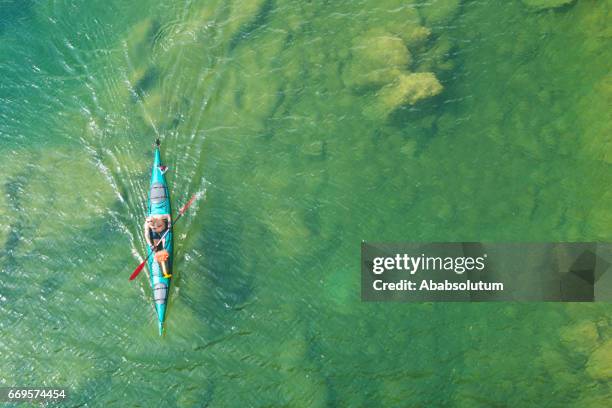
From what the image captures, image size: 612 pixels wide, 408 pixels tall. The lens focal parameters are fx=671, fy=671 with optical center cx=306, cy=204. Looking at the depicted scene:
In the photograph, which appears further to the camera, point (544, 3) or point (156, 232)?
point (544, 3)

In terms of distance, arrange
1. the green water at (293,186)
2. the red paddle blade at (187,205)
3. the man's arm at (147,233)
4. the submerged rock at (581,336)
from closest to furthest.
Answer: the submerged rock at (581,336) → the green water at (293,186) → the man's arm at (147,233) → the red paddle blade at (187,205)

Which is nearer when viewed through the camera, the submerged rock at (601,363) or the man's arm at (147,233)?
the submerged rock at (601,363)

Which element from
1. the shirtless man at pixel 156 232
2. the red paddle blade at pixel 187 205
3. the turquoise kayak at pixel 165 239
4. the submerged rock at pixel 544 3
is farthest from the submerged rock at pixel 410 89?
the shirtless man at pixel 156 232

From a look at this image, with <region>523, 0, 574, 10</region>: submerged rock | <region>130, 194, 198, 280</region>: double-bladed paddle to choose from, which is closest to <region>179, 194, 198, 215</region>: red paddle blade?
<region>130, 194, 198, 280</region>: double-bladed paddle

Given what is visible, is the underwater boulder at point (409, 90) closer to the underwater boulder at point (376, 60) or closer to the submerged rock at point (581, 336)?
the underwater boulder at point (376, 60)

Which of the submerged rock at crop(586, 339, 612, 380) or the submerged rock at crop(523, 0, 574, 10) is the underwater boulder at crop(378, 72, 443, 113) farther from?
the submerged rock at crop(586, 339, 612, 380)

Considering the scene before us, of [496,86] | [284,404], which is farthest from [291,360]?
[496,86]

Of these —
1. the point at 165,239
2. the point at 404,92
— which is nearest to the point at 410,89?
the point at 404,92

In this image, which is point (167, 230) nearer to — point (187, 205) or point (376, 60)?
point (187, 205)
